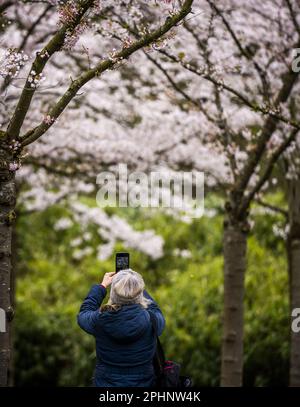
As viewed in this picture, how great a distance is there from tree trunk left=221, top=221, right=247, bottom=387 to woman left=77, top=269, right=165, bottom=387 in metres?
2.43

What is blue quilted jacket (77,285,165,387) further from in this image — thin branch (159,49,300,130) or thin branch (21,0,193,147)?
thin branch (159,49,300,130)

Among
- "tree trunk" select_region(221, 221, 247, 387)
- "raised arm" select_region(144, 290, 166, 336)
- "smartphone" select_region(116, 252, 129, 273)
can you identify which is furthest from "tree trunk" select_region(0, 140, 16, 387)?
"tree trunk" select_region(221, 221, 247, 387)

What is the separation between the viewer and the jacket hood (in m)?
3.20

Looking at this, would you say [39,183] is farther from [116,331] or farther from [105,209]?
[116,331]

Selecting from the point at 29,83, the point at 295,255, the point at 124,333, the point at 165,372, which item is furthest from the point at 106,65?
the point at 295,255

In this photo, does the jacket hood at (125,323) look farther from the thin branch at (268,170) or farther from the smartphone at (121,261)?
the thin branch at (268,170)

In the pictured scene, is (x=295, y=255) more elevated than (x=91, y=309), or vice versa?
(x=295, y=255)

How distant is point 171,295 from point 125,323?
6.70 meters

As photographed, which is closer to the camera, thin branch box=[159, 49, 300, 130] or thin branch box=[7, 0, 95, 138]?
thin branch box=[7, 0, 95, 138]

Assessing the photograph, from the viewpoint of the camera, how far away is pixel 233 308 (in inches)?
225

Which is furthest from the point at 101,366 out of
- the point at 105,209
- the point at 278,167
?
the point at 105,209

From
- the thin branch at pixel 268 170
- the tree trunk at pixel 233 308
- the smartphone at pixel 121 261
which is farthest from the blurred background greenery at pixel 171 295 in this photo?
the smartphone at pixel 121 261

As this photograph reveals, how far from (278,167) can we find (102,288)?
3.77 meters

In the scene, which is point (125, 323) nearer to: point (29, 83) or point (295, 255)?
point (29, 83)
